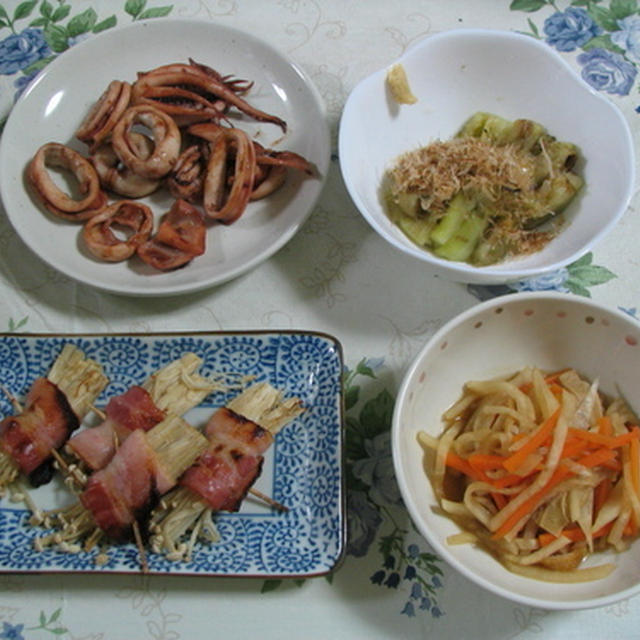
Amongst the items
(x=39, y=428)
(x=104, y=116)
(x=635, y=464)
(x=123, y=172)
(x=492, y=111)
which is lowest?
(x=635, y=464)

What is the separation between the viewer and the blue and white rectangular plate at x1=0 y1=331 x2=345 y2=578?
4.25ft

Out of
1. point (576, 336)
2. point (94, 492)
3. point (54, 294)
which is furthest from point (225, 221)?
point (576, 336)

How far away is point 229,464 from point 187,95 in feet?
2.85

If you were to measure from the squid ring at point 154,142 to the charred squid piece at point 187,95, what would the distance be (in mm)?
40

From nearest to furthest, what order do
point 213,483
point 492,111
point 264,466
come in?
1. point 213,483
2. point 264,466
3. point 492,111

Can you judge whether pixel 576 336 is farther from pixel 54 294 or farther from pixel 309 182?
pixel 54 294

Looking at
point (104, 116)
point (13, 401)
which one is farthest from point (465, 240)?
point (13, 401)

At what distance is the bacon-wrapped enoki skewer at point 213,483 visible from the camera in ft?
4.25

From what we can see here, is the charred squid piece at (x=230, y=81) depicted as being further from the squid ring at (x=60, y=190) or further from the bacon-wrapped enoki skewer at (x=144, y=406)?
the bacon-wrapped enoki skewer at (x=144, y=406)

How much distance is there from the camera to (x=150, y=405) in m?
1.38

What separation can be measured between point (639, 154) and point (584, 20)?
41cm

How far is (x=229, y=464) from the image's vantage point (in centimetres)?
130

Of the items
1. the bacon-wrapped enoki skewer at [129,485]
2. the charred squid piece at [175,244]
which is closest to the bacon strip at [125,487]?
the bacon-wrapped enoki skewer at [129,485]

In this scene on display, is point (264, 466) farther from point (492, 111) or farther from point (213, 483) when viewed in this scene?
point (492, 111)
